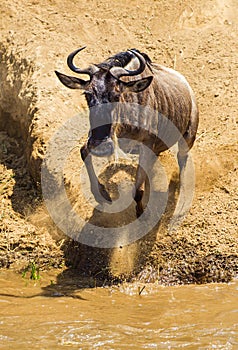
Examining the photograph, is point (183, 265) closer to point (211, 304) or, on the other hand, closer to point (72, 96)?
point (211, 304)

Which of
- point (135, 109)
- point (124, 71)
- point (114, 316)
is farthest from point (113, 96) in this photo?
point (114, 316)

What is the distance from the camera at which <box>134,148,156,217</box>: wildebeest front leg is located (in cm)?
762

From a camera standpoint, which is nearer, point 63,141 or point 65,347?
point 65,347

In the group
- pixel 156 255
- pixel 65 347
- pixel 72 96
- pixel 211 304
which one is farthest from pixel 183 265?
pixel 72 96

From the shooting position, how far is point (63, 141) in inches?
346

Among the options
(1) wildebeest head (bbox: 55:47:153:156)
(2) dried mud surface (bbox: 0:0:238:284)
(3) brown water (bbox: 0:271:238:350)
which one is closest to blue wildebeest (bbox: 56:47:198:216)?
(1) wildebeest head (bbox: 55:47:153:156)

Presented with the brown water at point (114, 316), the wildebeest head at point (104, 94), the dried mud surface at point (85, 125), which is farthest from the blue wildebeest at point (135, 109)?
the brown water at point (114, 316)

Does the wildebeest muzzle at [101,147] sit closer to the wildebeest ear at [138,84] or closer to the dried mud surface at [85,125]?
the wildebeest ear at [138,84]

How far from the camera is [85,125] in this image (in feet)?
30.1

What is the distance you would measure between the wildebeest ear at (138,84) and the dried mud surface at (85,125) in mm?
1479

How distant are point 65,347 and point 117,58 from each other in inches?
136

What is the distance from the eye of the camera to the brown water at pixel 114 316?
18.7 feet

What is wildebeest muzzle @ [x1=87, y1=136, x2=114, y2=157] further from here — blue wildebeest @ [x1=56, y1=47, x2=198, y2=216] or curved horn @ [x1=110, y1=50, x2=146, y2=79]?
curved horn @ [x1=110, y1=50, x2=146, y2=79]

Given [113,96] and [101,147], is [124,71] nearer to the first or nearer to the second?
[113,96]
